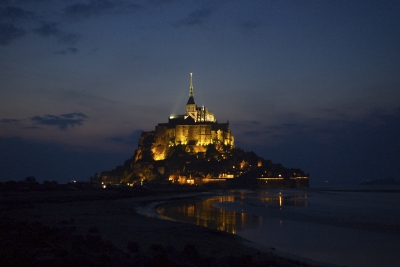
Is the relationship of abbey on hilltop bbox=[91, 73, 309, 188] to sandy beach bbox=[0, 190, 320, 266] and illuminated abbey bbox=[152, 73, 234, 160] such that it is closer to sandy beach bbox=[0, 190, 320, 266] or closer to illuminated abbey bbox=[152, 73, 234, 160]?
illuminated abbey bbox=[152, 73, 234, 160]

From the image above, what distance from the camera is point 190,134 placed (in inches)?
3622

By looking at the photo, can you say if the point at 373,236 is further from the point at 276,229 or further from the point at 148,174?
the point at 148,174

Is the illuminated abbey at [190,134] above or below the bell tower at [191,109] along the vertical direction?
below

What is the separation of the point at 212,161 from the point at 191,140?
770 centimetres

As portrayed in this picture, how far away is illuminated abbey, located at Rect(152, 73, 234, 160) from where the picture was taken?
91688 millimetres

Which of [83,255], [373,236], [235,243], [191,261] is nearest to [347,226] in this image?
[373,236]

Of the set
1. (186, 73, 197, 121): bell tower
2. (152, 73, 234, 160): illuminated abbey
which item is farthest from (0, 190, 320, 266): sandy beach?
(186, 73, 197, 121): bell tower

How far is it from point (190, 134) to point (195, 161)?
691cm

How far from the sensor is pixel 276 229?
1452cm

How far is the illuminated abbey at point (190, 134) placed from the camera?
91688 millimetres

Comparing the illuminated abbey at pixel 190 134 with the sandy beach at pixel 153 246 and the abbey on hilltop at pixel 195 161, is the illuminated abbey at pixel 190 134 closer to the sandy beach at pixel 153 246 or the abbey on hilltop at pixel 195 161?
the abbey on hilltop at pixel 195 161

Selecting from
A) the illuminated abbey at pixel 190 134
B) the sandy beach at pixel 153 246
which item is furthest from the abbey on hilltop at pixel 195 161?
the sandy beach at pixel 153 246

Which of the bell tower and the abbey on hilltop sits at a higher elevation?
the bell tower

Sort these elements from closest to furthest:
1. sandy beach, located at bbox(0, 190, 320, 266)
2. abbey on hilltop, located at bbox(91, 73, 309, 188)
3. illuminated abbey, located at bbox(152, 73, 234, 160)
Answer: sandy beach, located at bbox(0, 190, 320, 266) < abbey on hilltop, located at bbox(91, 73, 309, 188) < illuminated abbey, located at bbox(152, 73, 234, 160)
